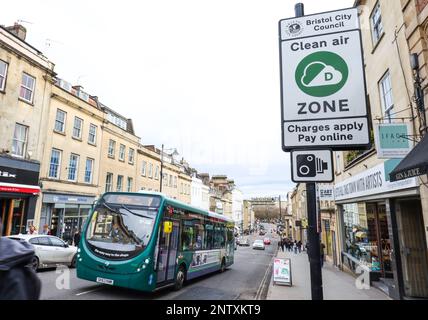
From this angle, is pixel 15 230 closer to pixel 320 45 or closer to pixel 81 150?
pixel 81 150

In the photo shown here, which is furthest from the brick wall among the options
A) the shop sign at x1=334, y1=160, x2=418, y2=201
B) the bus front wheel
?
the bus front wheel

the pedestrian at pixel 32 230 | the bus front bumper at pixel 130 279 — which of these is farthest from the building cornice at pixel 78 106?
the bus front bumper at pixel 130 279

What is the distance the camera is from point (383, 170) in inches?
368

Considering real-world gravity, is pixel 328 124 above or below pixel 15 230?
above

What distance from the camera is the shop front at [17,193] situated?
16.2 meters

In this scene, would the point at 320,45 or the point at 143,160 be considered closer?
the point at 320,45

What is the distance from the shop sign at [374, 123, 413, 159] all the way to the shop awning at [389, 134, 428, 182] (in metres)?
0.71

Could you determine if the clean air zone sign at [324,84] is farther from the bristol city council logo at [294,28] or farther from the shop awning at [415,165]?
the shop awning at [415,165]

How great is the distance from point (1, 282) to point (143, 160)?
102ft

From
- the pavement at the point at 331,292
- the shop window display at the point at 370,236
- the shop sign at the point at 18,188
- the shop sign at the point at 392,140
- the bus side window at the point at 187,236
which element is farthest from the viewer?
the shop sign at the point at 18,188

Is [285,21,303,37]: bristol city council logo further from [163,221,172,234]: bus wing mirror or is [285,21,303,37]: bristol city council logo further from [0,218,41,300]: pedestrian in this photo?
[163,221,172,234]: bus wing mirror

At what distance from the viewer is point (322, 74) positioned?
2648 mm

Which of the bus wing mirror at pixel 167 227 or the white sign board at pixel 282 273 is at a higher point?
the bus wing mirror at pixel 167 227

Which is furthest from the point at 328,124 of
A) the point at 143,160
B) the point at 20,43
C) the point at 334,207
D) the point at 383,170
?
the point at 143,160
